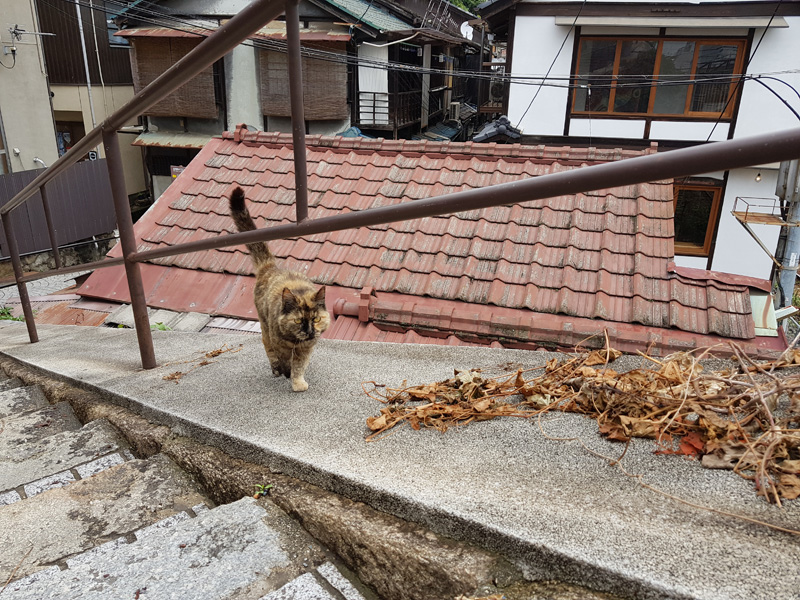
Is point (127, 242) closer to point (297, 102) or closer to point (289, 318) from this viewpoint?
point (289, 318)

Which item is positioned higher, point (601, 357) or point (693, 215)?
point (601, 357)

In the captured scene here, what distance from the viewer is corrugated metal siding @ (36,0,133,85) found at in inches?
632

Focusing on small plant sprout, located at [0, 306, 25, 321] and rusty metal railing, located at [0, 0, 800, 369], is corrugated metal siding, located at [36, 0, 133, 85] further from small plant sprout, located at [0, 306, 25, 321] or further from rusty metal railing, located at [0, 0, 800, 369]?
rusty metal railing, located at [0, 0, 800, 369]

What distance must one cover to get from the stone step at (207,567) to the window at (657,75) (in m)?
10.8

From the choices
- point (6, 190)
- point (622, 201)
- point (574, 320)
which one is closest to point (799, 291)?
point (622, 201)

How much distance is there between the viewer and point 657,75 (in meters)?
10.4

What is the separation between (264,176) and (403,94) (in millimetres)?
11172

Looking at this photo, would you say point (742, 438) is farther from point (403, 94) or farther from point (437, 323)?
point (403, 94)

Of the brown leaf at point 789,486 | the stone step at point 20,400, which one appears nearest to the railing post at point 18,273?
the stone step at point 20,400

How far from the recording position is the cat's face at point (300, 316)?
2.44m

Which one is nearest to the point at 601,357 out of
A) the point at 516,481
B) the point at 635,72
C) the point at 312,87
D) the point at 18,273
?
the point at 516,481

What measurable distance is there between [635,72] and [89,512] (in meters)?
11.8

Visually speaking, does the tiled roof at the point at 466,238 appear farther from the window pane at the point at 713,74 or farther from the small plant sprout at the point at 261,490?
the window pane at the point at 713,74

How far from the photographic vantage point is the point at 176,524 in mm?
1429
